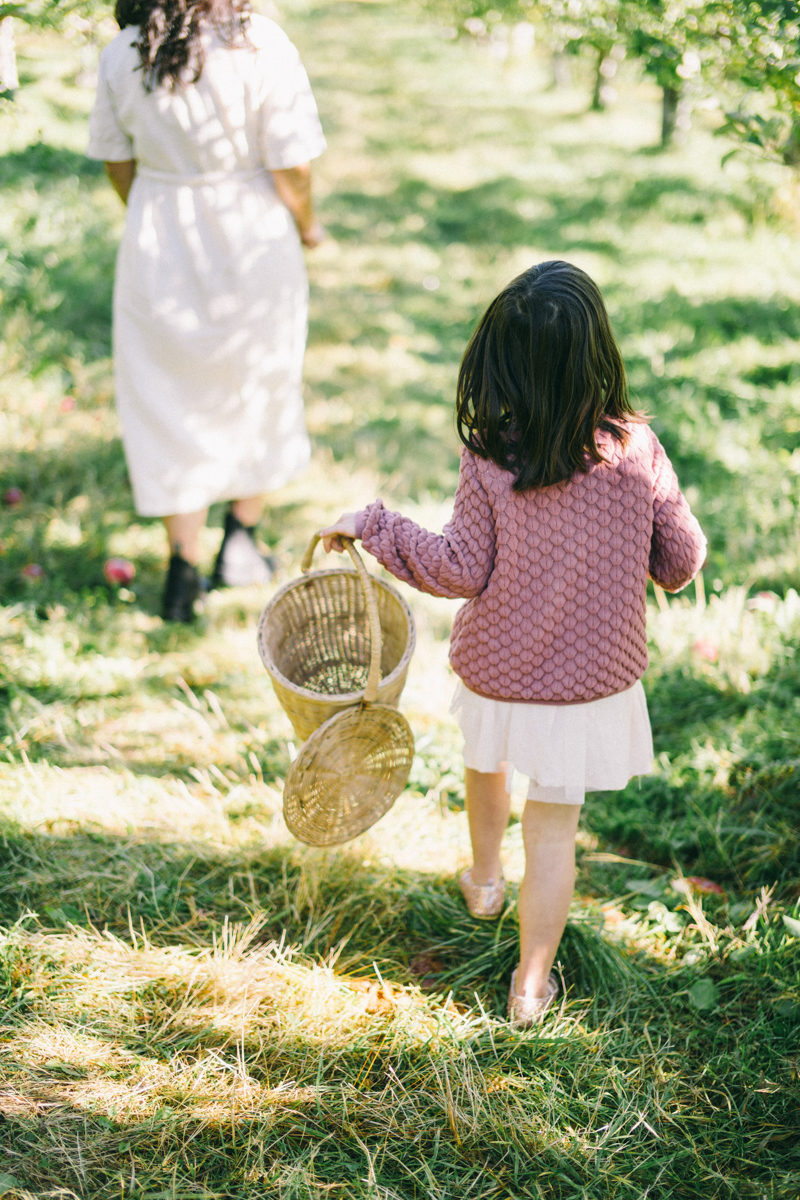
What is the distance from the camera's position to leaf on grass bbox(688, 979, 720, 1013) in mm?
2098

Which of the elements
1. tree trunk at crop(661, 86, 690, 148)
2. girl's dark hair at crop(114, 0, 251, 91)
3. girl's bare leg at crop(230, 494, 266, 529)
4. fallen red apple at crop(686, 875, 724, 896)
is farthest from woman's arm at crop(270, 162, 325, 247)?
tree trunk at crop(661, 86, 690, 148)

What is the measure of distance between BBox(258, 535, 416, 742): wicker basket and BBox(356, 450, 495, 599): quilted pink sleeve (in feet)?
1.18

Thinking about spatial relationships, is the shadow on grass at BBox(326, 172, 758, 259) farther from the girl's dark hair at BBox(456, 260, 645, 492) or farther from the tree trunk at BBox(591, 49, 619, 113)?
the girl's dark hair at BBox(456, 260, 645, 492)

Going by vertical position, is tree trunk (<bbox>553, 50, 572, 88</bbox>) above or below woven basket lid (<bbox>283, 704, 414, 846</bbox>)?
above

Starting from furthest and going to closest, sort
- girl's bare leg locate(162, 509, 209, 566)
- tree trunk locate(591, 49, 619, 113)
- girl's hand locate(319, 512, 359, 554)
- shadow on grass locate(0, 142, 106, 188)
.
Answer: tree trunk locate(591, 49, 619, 113)
girl's bare leg locate(162, 509, 209, 566)
shadow on grass locate(0, 142, 106, 188)
girl's hand locate(319, 512, 359, 554)

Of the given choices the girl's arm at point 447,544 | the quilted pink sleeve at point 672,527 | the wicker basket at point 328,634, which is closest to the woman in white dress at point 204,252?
the wicker basket at point 328,634

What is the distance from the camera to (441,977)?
2.18 meters

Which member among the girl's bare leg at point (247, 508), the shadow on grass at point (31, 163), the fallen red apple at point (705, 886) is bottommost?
the fallen red apple at point (705, 886)

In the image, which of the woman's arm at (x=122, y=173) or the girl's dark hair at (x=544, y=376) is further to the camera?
the woman's arm at (x=122, y=173)

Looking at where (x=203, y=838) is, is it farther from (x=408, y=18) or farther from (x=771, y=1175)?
(x=408, y=18)

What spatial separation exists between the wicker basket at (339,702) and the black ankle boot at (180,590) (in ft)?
3.06

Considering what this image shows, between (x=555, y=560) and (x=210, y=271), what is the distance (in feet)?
5.97

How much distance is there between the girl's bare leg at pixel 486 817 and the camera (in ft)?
7.09

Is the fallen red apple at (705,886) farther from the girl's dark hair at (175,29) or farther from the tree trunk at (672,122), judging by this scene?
the tree trunk at (672,122)
